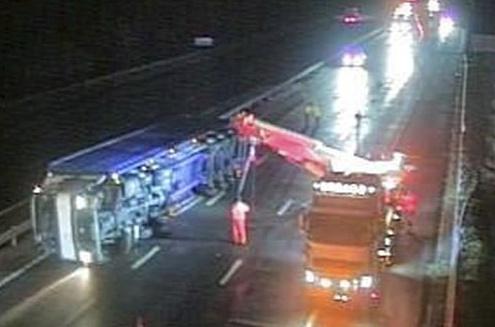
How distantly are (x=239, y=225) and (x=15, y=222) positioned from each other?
8012mm

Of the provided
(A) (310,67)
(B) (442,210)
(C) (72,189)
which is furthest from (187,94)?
(C) (72,189)

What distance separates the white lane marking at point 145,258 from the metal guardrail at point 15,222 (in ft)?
14.6

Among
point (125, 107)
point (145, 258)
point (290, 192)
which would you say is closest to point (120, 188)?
point (145, 258)

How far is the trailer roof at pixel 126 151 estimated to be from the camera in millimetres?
32031

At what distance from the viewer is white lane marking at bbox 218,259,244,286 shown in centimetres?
2945

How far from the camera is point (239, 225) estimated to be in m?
35.1

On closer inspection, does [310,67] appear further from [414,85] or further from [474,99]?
[474,99]

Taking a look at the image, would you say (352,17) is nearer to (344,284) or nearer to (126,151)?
(126,151)

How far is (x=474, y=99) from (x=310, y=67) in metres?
16.3

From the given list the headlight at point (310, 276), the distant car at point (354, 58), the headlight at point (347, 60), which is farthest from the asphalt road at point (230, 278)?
the headlight at point (347, 60)

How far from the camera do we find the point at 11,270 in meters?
30.6

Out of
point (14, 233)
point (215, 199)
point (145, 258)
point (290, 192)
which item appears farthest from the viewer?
point (290, 192)

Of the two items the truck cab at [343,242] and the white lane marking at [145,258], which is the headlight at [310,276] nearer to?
the truck cab at [343,242]

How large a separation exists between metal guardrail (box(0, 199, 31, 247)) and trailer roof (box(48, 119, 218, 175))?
7.41 feet
